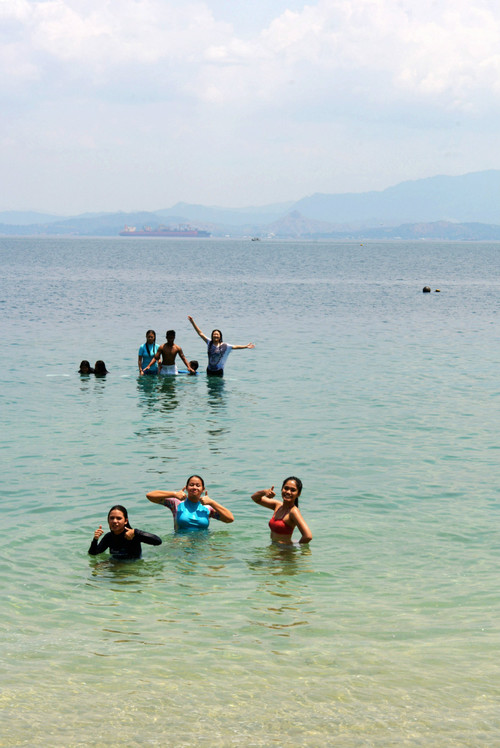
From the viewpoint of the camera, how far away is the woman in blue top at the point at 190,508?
43.3ft

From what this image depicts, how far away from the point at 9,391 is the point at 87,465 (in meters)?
9.28

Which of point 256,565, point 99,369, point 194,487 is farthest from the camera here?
point 99,369

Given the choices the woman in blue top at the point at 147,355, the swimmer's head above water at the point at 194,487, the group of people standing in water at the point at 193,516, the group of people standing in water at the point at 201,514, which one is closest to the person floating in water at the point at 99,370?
Answer: the woman in blue top at the point at 147,355

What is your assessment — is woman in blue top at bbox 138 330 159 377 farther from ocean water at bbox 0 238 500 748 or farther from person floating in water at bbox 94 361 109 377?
person floating in water at bbox 94 361 109 377

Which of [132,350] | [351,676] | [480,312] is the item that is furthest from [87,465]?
[480,312]

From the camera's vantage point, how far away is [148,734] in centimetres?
775

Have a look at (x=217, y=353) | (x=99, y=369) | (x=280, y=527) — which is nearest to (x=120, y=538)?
(x=280, y=527)

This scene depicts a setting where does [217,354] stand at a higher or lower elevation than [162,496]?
higher

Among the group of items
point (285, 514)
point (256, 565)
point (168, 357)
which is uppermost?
point (168, 357)

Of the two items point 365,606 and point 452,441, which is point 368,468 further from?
point 365,606

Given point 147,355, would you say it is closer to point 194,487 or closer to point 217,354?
point 217,354

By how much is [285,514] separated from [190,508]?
5.07 feet

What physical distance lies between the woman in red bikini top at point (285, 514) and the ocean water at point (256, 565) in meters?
0.33

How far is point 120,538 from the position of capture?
1220 centimetres
